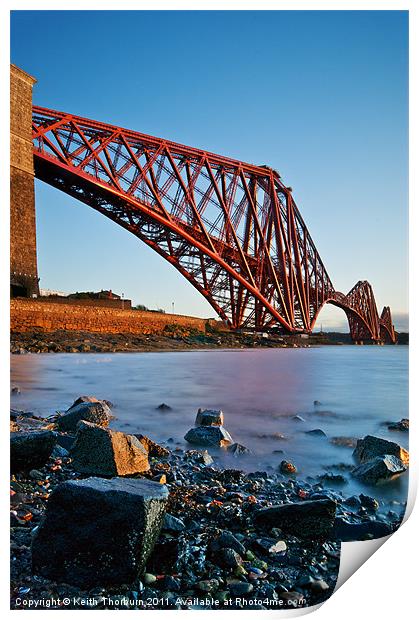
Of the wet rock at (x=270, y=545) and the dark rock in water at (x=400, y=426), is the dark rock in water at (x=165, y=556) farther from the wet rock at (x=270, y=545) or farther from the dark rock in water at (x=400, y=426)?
the dark rock in water at (x=400, y=426)

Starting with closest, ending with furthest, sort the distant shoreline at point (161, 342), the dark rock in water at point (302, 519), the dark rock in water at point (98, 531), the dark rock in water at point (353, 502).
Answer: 1. the dark rock in water at point (98, 531)
2. the dark rock in water at point (302, 519)
3. the dark rock in water at point (353, 502)
4. the distant shoreline at point (161, 342)

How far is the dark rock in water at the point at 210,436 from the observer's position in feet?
6.31

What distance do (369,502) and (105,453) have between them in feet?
3.58

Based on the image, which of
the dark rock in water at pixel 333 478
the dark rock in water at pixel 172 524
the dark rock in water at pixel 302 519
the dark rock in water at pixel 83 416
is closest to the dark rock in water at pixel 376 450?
the dark rock in water at pixel 333 478

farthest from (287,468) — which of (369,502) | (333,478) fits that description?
(369,502)

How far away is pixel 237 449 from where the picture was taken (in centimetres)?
191

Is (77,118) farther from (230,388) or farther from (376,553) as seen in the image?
(376,553)

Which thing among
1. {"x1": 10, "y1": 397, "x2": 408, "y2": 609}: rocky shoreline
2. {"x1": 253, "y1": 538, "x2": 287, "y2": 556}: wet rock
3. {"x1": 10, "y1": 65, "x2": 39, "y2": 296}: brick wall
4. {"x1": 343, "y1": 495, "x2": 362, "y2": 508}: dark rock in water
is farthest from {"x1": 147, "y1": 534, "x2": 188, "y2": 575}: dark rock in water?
{"x1": 10, "y1": 65, "x2": 39, "y2": 296}: brick wall

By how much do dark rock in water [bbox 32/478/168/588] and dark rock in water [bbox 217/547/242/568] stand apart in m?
0.22

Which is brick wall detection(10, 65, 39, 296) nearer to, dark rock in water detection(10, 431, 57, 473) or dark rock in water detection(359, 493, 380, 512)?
dark rock in water detection(10, 431, 57, 473)

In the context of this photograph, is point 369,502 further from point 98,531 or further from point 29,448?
point 29,448

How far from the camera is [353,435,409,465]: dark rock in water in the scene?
192cm

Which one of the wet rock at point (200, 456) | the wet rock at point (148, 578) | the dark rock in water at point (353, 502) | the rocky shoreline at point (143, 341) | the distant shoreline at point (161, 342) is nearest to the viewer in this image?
the wet rock at point (148, 578)

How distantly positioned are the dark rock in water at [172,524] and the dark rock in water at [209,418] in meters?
0.55
